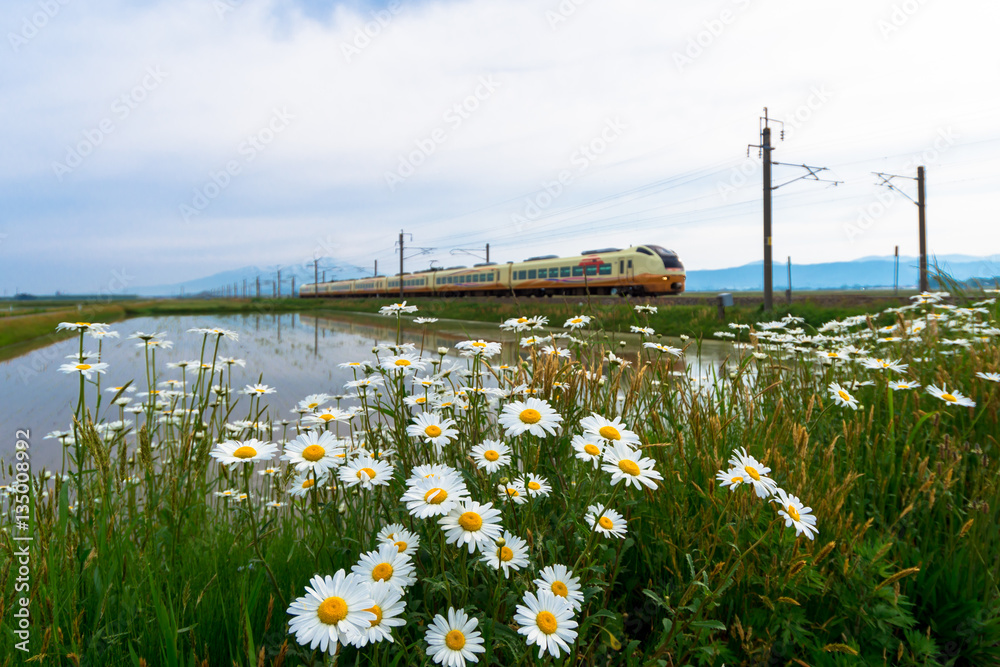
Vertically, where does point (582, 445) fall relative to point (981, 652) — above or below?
above

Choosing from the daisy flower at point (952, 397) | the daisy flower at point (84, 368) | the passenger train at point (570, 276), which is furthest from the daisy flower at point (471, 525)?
the passenger train at point (570, 276)

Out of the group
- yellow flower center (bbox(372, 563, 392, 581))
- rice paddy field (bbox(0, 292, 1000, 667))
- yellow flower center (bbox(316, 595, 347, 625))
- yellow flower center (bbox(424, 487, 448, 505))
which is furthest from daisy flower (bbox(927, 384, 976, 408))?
yellow flower center (bbox(316, 595, 347, 625))

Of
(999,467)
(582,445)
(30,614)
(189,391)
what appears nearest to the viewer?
(582,445)

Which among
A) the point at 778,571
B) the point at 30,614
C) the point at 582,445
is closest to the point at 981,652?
the point at 778,571

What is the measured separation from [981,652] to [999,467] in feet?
3.13

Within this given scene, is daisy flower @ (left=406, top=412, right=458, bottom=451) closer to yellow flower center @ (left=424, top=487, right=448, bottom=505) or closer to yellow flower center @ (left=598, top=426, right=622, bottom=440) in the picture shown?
yellow flower center @ (left=424, top=487, right=448, bottom=505)

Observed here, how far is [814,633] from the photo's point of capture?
1.39 m

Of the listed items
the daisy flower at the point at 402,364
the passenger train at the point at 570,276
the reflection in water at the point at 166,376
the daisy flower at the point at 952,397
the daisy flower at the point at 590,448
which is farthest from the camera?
the passenger train at the point at 570,276

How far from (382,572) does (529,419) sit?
1.52 feet

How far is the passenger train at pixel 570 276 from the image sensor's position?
813 inches

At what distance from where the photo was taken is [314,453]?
1.20 metres

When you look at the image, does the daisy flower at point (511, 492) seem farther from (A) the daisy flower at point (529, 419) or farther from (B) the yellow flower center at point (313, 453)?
(B) the yellow flower center at point (313, 453)

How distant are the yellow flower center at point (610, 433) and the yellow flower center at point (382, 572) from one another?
55cm

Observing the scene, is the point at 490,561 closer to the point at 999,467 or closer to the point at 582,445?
the point at 582,445
